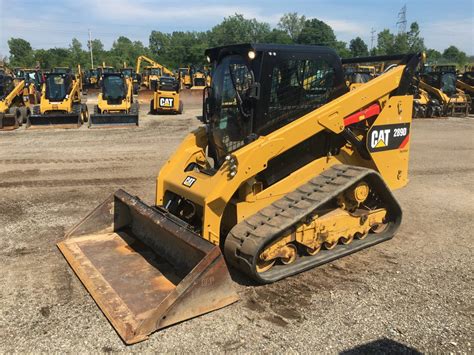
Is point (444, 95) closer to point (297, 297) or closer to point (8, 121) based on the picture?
point (8, 121)

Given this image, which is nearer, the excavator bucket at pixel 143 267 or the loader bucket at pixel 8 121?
the excavator bucket at pixel 143 267

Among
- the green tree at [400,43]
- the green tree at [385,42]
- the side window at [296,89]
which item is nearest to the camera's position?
the side window at [296,89]

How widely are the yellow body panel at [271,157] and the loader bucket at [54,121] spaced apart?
12.2 meters

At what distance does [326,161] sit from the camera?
5.20m

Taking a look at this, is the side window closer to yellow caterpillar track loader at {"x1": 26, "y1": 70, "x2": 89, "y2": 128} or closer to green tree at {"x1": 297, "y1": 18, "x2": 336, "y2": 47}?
yellow caterpillar track loader at {"x1": 26, "y1": 70, "x2": 89, "y2": 128}

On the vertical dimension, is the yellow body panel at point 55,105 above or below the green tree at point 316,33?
below

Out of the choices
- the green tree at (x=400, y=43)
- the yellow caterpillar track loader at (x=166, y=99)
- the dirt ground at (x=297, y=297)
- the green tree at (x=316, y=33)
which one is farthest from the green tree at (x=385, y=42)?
the dirt ground at (x=297, y=297)

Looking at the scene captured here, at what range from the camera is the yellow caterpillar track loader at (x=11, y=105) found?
16031mm

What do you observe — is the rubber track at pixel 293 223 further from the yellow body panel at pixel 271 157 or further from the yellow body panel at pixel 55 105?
the yellow body panel at pixel 55 105

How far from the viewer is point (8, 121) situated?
52.6ft

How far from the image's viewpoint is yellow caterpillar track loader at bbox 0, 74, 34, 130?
16031mm

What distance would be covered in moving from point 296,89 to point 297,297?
2259mm

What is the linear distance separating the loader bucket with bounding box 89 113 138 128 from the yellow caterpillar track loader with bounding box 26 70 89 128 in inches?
23.6

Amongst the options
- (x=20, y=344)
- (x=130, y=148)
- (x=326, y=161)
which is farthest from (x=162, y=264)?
(x=130, y=148)
